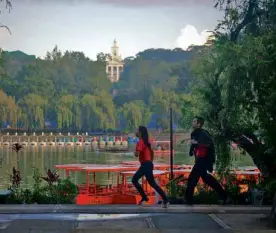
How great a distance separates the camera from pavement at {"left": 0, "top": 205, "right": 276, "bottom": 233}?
746 centimetres

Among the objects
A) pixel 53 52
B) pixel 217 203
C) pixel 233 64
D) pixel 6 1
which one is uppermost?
pixel 53 52

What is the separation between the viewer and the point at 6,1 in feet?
28.3

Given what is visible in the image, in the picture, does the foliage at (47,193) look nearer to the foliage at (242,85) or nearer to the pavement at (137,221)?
the pavement at (137,221)

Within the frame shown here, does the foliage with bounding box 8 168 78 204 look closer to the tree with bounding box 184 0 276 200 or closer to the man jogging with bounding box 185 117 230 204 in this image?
the man jogging with bounding box 185 117 230 204

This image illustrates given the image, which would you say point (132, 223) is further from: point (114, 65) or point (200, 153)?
point (114, 65)

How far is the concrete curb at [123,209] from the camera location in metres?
8.95

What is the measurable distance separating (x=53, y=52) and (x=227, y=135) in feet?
352

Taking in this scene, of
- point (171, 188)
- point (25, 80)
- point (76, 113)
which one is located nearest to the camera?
point (171, 188)

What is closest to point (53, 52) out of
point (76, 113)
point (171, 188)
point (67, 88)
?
point (67, 88)

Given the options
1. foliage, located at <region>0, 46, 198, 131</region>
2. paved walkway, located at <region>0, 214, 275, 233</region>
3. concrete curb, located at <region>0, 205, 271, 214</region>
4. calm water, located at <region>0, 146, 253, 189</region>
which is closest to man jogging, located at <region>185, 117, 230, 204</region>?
concrete curb, located at <region>0, 205, 271, 214</region>

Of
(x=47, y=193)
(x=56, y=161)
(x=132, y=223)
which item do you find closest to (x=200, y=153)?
(x=132, y=223)

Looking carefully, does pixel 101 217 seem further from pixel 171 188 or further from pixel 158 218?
pixel 171 188

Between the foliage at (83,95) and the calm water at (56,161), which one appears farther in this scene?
the foliage at (83,95)

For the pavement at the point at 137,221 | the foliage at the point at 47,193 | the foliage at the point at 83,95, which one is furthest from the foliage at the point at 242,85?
the foliage at the point at 83,95
